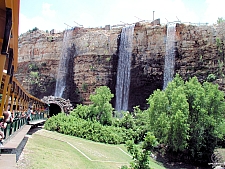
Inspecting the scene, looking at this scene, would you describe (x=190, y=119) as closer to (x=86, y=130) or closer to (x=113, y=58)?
(x=86, y=130)

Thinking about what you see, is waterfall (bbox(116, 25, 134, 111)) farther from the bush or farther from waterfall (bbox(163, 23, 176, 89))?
the bush

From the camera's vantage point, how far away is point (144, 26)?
34719 mm

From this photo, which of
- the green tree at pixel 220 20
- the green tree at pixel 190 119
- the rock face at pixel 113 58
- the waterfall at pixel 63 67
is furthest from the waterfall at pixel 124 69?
the green tree at pixel 190 119

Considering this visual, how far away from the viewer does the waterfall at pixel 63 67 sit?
4059cm

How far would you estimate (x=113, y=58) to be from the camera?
36188 millimetres

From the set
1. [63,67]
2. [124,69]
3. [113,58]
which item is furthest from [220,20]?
[63,67]

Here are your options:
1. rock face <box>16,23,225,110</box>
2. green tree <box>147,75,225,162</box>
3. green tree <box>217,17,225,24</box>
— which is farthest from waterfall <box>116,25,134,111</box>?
green tree <box>147,75,225,162</box>

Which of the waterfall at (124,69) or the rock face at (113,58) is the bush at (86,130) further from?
the rock face at (113,58)

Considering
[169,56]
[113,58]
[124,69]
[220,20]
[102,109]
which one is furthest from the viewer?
[113,58]

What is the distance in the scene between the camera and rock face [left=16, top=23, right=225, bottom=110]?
30.2 meters

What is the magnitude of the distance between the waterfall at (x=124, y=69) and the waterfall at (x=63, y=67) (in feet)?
35.4

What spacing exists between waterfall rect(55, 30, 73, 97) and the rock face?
86cm

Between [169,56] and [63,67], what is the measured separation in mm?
18980

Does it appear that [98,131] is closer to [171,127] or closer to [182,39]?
[171,127]
